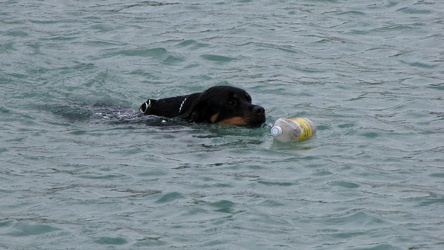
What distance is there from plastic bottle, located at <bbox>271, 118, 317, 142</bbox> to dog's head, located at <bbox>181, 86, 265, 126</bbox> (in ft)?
1.66

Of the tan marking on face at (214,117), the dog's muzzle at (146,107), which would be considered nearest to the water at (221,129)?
the tan marking on face at (214,117)

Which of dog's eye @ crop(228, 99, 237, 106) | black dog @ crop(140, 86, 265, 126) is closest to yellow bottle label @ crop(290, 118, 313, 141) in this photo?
black dog @ crop(140, 86, 265, 126)

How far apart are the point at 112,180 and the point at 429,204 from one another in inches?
→ 105

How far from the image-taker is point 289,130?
1044cm

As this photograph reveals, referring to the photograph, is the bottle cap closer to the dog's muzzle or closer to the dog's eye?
the dog's eye

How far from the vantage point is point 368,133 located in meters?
10.8

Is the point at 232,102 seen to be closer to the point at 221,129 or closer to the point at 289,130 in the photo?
the point at 221,129

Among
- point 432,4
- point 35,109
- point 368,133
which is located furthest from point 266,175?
point 432,4

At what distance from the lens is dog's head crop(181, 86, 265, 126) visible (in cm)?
1101

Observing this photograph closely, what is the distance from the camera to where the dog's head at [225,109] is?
36.1ft

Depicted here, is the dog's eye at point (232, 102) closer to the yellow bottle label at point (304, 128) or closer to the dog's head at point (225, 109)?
the dog's head at point (225, 109)

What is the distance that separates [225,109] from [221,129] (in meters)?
0.22

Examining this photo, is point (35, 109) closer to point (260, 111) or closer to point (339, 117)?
point (260, 111)

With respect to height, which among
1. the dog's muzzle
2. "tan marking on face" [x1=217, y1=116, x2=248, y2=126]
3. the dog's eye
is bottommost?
"tan marking on face" [x1=217, y1=116, x2=248, y2=126]
